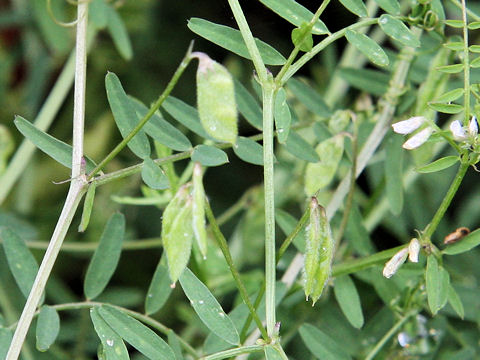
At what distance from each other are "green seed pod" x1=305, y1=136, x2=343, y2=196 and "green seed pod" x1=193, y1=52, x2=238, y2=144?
0.29 m

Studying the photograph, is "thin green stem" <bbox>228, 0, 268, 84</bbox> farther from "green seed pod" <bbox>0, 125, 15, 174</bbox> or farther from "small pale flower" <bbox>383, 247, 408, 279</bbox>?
"green seed pod" <bbox>0, 125, 15, 174</bbox>

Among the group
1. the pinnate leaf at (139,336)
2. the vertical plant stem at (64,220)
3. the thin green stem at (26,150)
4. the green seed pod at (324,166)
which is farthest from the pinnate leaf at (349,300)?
the thin green stem at (26,150)

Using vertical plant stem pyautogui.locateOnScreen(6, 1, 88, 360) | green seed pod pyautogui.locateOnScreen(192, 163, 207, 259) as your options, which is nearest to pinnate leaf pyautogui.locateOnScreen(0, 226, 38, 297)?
vertical plant stem pyautogui.locateOnScreen(6, 1, 88, 360)

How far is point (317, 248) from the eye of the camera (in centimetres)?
68

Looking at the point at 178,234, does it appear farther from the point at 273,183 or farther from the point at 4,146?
the point at 4,146

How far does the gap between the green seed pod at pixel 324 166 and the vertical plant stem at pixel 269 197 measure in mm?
225

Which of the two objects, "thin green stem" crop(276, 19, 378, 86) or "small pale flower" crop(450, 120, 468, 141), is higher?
→ "thin green stem" crop(276, 19, 378, 86)

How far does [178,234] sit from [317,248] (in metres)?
0.14

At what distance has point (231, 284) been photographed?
1.13 metres

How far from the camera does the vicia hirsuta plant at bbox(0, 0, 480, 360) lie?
68 cm

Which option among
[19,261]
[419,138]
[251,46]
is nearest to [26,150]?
[19,261]

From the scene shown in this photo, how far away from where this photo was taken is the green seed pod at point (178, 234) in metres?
0.62

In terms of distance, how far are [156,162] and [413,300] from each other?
0.37 meters

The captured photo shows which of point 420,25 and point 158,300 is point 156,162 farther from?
point 420,25
